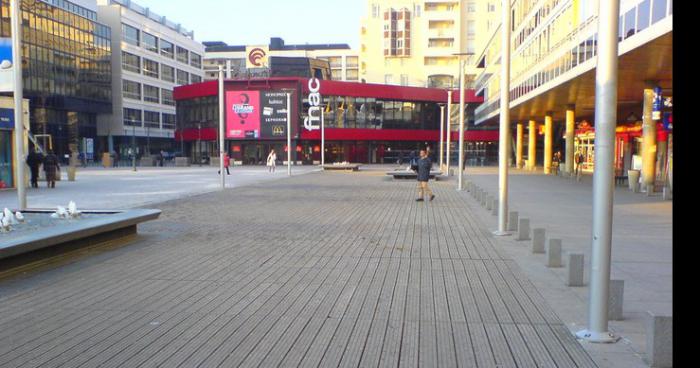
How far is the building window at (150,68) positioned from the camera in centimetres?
7631

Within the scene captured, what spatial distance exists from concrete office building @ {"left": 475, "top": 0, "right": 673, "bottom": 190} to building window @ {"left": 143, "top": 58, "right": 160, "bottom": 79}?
4750 centimetres

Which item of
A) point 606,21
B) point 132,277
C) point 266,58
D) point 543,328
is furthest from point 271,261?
point 266,58

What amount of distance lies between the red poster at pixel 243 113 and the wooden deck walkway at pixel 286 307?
51.4m

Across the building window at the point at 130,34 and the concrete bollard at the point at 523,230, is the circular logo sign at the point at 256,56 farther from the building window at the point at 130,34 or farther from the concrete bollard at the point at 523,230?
the concrete bollard at the point at 523,230

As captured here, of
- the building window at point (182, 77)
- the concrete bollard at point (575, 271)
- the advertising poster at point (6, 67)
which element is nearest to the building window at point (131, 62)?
the building window at point (182, 77)

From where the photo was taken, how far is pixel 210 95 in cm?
6588

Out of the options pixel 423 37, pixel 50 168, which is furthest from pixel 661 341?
pixel 423 37

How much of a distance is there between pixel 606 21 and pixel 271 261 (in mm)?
5880

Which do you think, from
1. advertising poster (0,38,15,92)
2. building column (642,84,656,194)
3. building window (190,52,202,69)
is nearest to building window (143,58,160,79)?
building window (190,52,202,69)

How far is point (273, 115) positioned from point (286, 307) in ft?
187

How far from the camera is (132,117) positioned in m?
73.2

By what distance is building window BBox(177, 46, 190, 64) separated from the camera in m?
85.1

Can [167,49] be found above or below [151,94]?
above

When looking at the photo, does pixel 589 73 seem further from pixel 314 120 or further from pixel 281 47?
pixel 281 47
